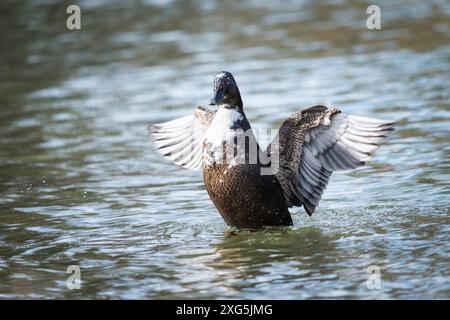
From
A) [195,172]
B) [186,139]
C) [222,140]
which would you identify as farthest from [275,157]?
[195,172]

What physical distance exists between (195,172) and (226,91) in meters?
2.87

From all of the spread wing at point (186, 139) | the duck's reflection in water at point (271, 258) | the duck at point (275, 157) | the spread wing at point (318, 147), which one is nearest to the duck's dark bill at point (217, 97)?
the duck at point (275, 157)

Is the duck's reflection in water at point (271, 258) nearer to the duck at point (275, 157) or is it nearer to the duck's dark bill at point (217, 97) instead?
the duck at point (275, 157)

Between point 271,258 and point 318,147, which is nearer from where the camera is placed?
point 271,258

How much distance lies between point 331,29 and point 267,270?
10774mm

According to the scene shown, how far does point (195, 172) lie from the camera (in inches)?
436

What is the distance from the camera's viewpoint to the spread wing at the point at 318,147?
8.14 metres

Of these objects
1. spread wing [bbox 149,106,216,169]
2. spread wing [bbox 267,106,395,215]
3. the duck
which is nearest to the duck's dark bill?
the duck

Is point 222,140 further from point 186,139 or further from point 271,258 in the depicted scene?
point 186,139

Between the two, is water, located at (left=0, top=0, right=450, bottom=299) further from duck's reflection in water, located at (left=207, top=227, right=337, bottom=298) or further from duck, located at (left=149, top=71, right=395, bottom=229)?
duck, located at (left=149, top=71, right=395, bottom=229)

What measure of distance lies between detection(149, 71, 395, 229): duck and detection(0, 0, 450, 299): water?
251mm

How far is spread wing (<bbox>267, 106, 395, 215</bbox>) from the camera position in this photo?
8141 mm
